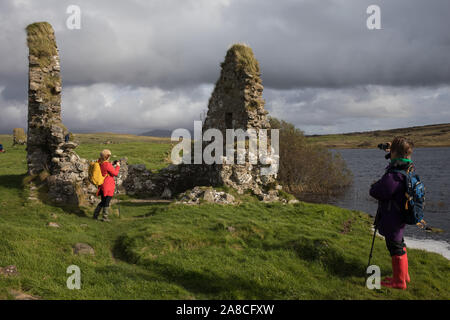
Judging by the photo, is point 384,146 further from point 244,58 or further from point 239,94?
point 244,58

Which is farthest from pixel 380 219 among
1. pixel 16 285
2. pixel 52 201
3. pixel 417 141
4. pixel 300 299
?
pixel 417 141

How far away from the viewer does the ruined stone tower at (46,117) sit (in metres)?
14.5

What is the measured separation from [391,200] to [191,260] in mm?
A: 4946

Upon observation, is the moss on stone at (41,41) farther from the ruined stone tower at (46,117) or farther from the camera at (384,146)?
the camera at (384,146)

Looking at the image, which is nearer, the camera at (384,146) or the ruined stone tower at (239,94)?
the camera at (384,146)

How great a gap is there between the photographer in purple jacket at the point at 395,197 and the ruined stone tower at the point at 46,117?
12.5 m

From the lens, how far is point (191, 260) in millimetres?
7977

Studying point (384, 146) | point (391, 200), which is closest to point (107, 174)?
point (384, 146)

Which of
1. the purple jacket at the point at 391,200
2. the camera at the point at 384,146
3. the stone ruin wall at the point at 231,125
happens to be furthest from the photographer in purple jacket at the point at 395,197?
the stone ruin wall at the point at 231,125

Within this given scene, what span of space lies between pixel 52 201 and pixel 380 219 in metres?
12.8

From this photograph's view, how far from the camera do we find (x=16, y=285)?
599cm

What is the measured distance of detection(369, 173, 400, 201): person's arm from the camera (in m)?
6.23

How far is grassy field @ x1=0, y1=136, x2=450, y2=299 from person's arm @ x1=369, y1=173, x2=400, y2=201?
2140 mm
